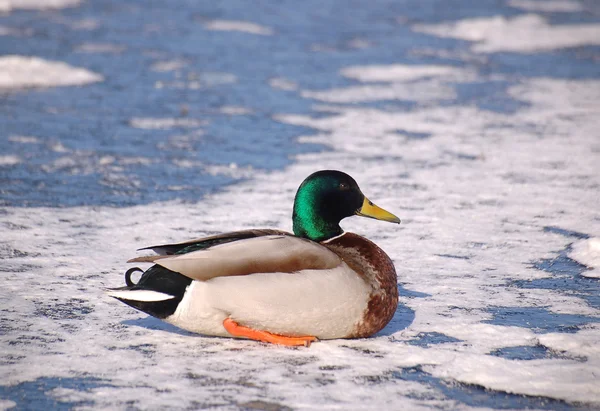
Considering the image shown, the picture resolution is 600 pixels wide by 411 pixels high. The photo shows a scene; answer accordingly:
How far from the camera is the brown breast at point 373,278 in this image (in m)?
3.69

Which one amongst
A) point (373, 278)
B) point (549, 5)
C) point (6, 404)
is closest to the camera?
point (6, 404)

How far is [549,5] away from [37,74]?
844cm

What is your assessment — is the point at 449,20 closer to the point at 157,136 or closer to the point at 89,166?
the point at 157,136

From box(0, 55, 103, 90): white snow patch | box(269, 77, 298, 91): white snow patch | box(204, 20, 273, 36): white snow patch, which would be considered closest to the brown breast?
box(269, 77, 298, 91): white snow patch

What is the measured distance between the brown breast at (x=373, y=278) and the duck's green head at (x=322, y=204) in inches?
3.9

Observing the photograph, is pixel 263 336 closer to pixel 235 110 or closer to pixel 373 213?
pixel 373 213

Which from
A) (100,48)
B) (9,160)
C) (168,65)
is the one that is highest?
(100,48)

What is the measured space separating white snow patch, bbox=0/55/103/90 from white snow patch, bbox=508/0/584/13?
23.8ft

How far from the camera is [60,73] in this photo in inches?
365

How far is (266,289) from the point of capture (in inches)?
139

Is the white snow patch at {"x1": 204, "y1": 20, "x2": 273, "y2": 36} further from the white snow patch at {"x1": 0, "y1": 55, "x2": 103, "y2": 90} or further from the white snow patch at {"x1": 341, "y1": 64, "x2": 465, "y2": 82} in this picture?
the white snow patch at {"x1": 0, "y1": 55, "x2": 103, "y2": 90}

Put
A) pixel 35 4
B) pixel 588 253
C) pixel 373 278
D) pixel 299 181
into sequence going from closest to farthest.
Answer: pixel 373 278 < pixel 588 253 < pixel 299 181 < pixel 35 4

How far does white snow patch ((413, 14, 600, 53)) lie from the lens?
11.3 meters

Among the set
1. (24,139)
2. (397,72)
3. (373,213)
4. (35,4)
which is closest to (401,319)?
(373,213)
